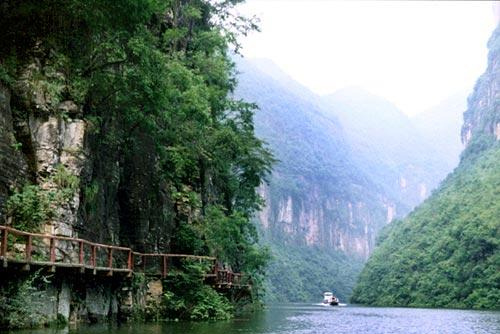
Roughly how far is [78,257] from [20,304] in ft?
12.7

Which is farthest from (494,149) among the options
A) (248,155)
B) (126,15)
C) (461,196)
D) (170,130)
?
(126,15)

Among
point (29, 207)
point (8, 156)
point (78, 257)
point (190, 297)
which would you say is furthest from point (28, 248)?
point (190, 297)

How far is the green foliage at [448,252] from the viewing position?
95.2 m

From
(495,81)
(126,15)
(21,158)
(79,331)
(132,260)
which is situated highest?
(495,81)

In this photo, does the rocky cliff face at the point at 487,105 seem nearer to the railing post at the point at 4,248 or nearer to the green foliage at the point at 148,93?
the green foliage at the point at 148,93

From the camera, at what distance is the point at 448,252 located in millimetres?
109312

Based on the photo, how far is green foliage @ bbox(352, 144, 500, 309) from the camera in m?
95.2

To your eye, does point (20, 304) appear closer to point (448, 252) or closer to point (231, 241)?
point (231, 241)

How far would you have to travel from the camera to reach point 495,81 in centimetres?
17812

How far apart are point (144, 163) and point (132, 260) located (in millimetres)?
5365

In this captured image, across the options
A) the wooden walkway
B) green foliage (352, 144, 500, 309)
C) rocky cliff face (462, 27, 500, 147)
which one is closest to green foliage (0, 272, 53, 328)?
the wooden walkway

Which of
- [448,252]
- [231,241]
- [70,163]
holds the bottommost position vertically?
[231,241]

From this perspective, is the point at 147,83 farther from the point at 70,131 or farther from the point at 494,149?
the point at 494,149

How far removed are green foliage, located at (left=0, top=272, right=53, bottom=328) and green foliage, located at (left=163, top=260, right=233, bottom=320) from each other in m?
10.6
